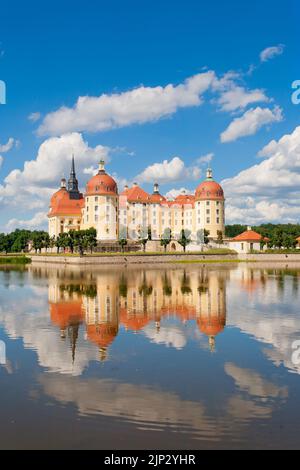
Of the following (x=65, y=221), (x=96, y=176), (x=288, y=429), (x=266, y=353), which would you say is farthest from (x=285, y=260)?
→ (x=288, y=429)

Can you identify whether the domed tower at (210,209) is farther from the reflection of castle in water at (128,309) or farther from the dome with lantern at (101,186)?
the reflection of castle in water at (128,309)

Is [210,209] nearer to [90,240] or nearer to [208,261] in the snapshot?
[208,261]

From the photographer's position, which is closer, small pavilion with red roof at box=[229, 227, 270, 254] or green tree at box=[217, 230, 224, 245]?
small pavilion with red roof at box=[229, 227, 270, 254]

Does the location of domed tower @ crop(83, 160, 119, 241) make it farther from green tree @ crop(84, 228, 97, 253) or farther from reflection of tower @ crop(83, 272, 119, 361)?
reflection of tower @ crop(83, 272, 119, 361)

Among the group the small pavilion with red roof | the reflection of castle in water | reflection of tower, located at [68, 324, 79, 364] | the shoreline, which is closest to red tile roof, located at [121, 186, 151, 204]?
the small pavilion with red roof

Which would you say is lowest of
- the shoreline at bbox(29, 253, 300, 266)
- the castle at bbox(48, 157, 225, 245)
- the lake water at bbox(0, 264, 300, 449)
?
→ the lake water at bbox(0, 264, 300, 449)

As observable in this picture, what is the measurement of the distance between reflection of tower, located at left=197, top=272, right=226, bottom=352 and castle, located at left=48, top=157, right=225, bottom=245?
230ft

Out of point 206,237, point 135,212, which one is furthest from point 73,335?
point 135,212

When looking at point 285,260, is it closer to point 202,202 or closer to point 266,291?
point 202,202

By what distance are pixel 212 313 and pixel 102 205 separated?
83.8m

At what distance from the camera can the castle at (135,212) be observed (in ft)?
351

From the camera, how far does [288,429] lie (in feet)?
31.2

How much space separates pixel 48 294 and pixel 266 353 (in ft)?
71.9

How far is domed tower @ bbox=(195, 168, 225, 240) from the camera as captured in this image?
115375mm
